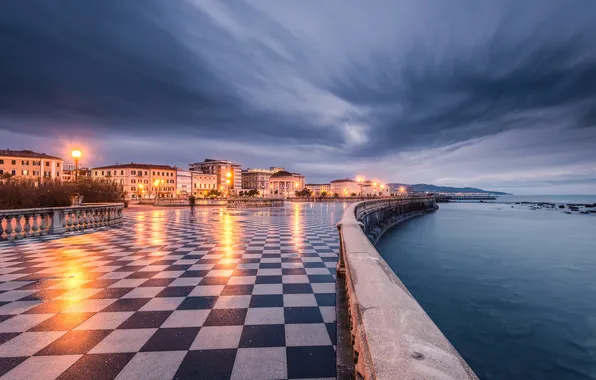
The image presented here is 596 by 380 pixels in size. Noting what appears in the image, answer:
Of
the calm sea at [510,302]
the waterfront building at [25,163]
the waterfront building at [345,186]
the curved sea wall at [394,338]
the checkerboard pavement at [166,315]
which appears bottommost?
the calm sea at [510,302]

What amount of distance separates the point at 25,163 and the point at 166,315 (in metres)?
86.4

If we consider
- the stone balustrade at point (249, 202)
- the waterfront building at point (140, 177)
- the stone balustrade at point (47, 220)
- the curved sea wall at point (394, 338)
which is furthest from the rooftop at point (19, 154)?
the curved sea wall at point (394, 338)

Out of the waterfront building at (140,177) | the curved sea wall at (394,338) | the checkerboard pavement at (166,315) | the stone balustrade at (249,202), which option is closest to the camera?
the curved sea wall at (394,338)

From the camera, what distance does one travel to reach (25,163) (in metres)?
64.5

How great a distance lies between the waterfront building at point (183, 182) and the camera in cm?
9844

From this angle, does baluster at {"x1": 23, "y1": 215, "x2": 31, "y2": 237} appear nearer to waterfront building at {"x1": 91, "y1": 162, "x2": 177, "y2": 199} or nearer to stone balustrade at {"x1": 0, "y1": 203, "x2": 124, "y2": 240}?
stone balustrade at {"x1": 0, "y1": 203, "x2": 124, "y2": 240}

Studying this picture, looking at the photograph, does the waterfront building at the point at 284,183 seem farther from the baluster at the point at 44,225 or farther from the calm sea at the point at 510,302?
the baluster at the point at 44,225

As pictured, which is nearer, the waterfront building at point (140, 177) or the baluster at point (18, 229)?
the baluster at point (18, 229)

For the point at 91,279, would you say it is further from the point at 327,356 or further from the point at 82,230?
the point at 82,230

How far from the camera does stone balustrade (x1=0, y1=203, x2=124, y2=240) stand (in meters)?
9.10

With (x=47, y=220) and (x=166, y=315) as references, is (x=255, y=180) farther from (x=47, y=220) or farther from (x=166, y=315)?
(x=166, y=315)

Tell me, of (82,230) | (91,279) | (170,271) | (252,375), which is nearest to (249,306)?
(252,375)

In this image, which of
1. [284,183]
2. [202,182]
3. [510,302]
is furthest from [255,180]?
[510,302]

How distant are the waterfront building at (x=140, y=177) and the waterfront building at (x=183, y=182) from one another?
3934 mm
